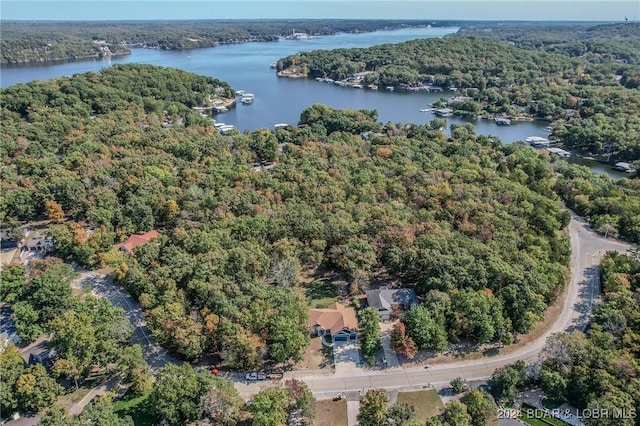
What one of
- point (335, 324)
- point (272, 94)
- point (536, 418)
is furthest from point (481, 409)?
point (272, 94)

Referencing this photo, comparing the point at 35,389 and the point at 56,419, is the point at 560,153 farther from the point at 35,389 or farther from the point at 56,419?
the point at 35,389

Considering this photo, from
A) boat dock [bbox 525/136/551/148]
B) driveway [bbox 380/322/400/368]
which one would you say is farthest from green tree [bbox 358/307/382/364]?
boat dock [bbox 525/136/551/148]

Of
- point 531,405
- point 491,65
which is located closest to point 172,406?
point 531,405

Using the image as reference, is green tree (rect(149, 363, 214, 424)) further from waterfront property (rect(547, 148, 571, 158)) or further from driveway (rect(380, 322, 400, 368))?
waterfront property (rect(547, 148, 571, 158))

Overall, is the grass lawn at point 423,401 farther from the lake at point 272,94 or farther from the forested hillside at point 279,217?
the lake at point 272,94

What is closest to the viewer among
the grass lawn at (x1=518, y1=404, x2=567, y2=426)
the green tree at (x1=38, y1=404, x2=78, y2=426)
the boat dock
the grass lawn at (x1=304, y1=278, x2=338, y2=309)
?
the green tree at (x1=38, y1=404, x2=78, y2=426)
